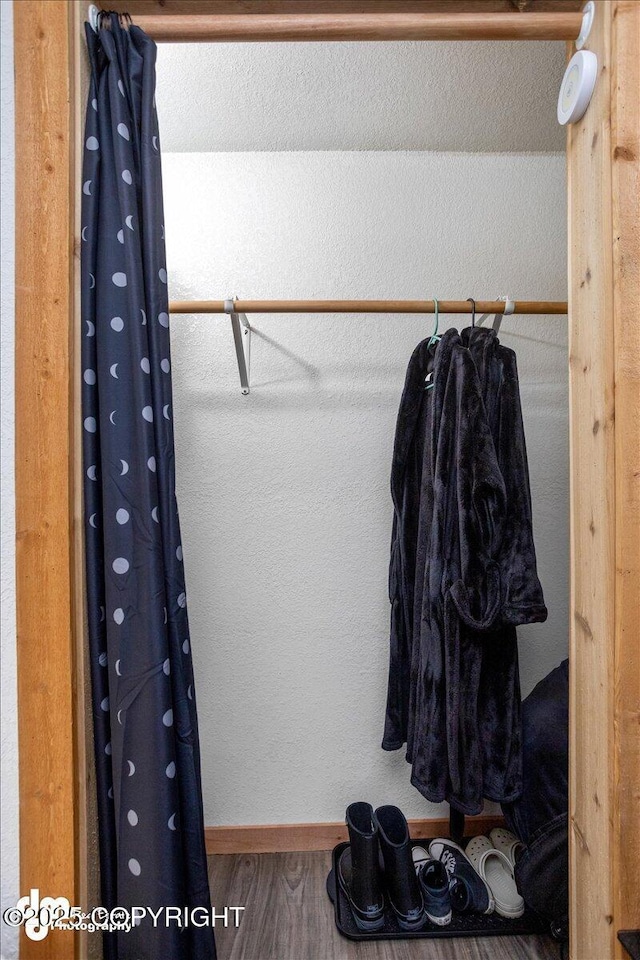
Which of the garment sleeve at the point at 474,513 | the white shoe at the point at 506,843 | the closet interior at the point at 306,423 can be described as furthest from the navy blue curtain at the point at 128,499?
the white shoe at the point at 506,843

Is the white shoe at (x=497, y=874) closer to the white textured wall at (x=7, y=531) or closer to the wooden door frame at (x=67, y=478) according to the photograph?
the wooden door frame at (x=67, y=478)

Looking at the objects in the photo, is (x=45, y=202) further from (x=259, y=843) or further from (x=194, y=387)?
(x=259, y=843)

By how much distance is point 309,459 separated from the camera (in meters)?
1.65

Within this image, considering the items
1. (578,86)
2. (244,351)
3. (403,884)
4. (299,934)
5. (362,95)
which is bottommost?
(299,934)

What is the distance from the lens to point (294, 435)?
165 centimetres

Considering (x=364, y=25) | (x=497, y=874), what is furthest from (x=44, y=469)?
(x=497, y=874)

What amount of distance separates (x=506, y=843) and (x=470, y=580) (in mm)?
937

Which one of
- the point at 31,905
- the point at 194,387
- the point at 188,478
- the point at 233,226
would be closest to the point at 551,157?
the point at 233,226

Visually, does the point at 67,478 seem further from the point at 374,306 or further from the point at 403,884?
the point at 403,884

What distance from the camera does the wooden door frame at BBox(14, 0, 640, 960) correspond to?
755mm

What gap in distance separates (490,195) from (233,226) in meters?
0.85

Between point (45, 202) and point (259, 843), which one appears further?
point (259, 843)

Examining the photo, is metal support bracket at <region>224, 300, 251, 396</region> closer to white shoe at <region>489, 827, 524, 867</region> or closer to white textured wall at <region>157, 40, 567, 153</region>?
white textured wall at <region>157, 40, 567, 153</region>

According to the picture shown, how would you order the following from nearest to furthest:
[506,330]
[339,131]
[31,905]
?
[31,905], [339,131], [506,330]
